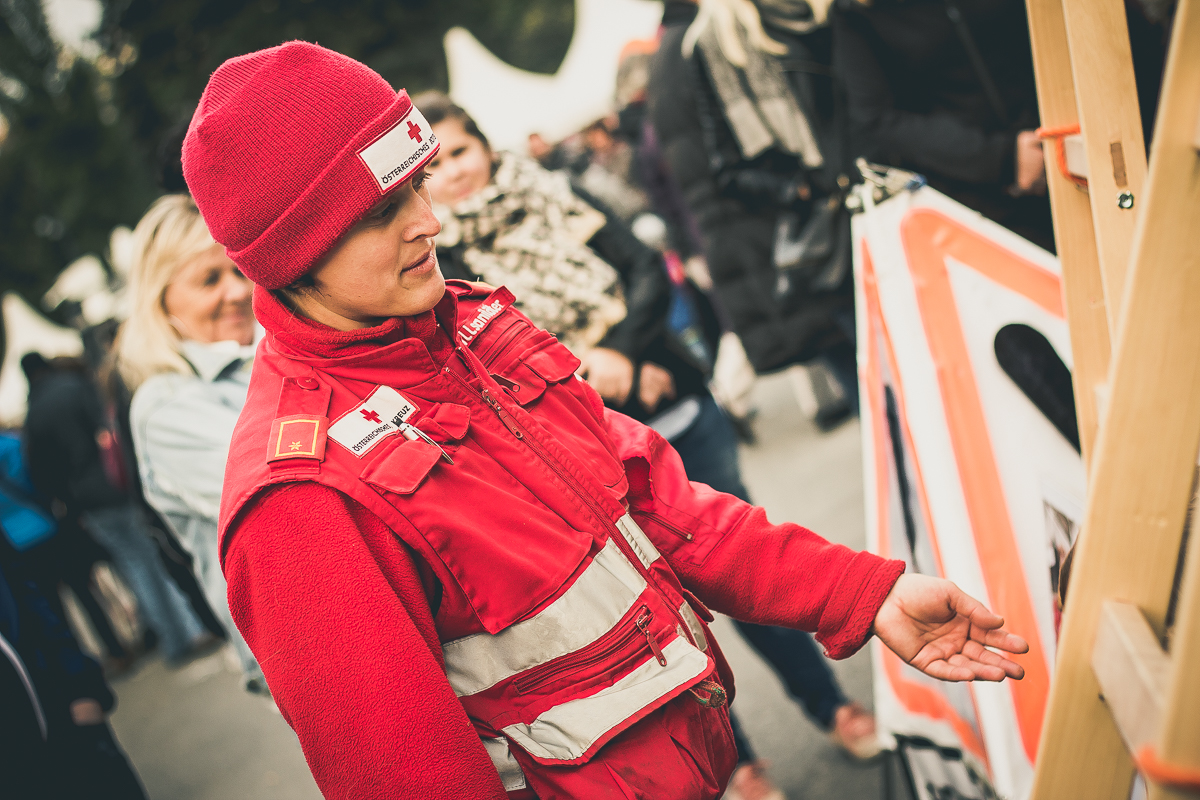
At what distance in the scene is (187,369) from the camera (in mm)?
2229

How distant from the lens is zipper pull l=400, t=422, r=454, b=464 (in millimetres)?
1143

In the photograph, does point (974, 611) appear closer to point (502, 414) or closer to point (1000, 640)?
point (1000, 640)

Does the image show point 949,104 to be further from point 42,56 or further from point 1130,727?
point 42,56

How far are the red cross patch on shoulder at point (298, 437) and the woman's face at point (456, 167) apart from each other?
143cm

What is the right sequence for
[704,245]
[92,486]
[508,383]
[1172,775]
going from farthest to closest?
[92,486] → [704,245] → [508,383] → [1172,775]

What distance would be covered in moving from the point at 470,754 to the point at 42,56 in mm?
13055

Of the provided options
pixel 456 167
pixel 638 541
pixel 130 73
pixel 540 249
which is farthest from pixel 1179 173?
pixel 130 73

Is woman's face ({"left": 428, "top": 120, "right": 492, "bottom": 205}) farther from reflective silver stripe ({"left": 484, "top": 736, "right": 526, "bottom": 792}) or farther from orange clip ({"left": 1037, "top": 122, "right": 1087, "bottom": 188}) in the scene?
reflective silver stripe ({"left": 484, "top": 736, "right": 526, "bottom": 792})

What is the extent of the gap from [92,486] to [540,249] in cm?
415

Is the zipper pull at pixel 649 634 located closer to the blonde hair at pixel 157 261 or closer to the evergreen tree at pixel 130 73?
the blonde hair at pixel 157 261

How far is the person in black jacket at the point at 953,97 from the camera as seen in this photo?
2232 millimetres

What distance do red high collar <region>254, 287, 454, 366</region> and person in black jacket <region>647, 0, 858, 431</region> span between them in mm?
1868

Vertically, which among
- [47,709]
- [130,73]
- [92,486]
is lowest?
[92,486]

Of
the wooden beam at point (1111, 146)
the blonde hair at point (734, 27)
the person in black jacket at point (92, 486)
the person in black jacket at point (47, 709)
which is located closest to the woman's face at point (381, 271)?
the wooden beam at point (1111, 146)
